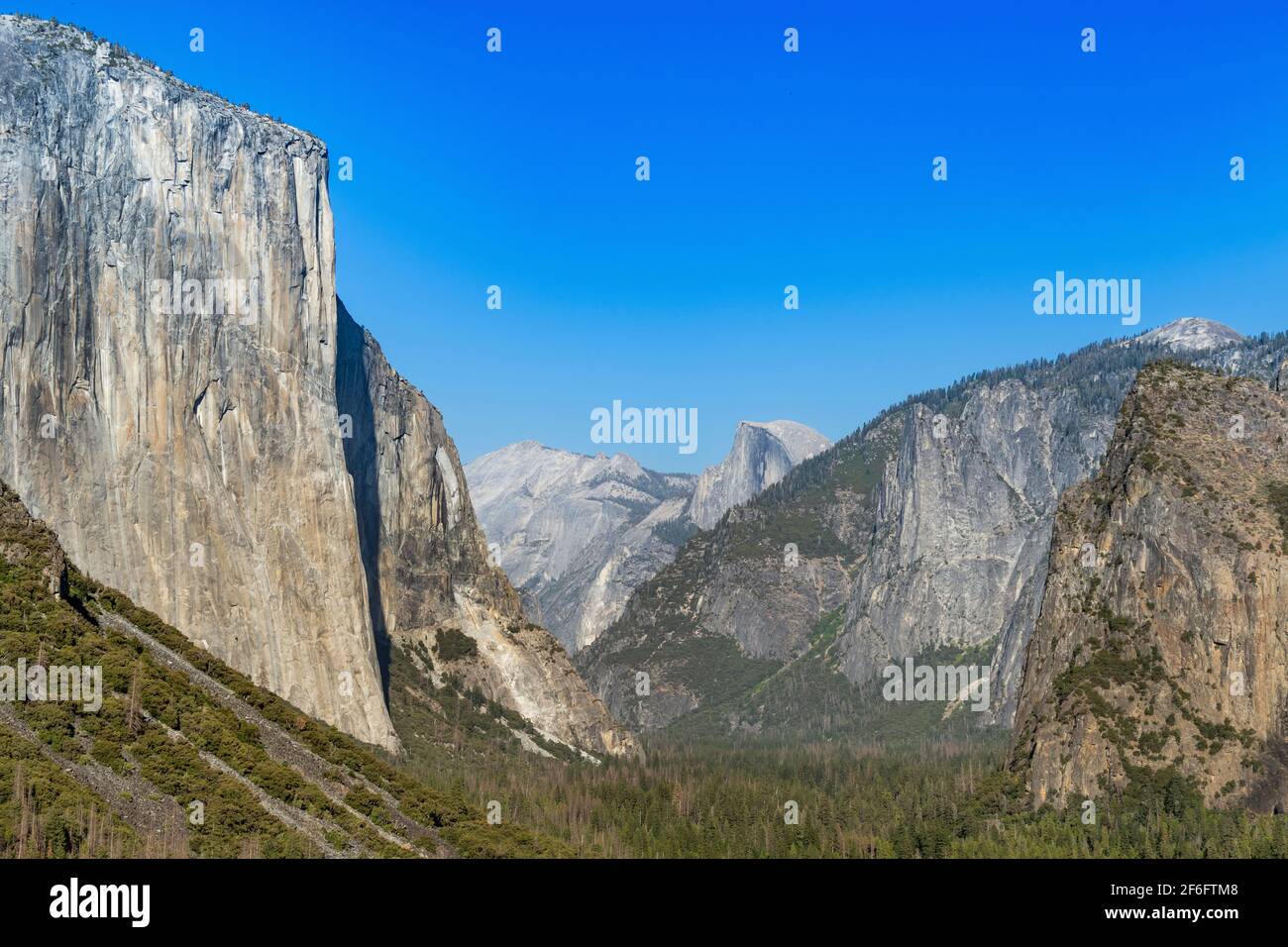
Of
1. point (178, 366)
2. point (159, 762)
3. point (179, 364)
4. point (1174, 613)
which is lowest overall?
point (159, 762)

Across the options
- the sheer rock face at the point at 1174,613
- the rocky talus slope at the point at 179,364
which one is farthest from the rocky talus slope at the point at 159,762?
the sheer rock face at the point at 1174,613

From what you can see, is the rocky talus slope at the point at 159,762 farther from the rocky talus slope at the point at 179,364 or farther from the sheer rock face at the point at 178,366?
the sheer rock face at the point at 178,366

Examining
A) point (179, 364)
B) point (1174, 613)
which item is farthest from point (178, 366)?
point (1174, 613)

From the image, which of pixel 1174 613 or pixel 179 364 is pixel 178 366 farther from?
pixel 1174 613

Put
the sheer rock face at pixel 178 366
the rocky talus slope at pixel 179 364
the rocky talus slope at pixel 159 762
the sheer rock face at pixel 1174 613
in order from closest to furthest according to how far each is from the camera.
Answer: the rocky talus slope at pixel 159 762 → the sheer rock face at pixel 178 366 → the rocky talus slope at pixel 179 364 → the sheer rock face at pixel 1174 613

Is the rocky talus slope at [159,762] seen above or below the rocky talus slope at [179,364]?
below
